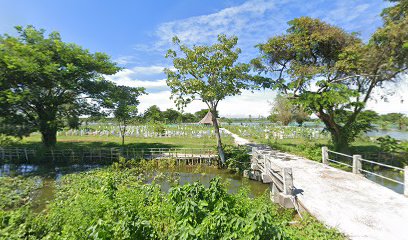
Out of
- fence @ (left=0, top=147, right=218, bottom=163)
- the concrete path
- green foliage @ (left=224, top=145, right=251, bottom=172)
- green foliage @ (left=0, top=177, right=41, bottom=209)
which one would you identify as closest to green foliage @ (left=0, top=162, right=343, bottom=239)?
the concrete path

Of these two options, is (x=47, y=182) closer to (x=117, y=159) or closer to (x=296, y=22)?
(x=117, y=159)

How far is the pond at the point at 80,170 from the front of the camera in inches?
507

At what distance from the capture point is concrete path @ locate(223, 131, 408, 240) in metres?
6.02

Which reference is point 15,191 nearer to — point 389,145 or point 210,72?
point 210,72

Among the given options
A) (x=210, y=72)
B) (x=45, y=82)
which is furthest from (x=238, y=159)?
(x=45, y=82)

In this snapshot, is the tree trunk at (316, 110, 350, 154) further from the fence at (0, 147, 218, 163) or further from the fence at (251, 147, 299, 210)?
the fence at (0, 147, 218, 163)

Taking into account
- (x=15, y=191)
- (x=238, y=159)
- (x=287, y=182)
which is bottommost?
(x=15, y=191)

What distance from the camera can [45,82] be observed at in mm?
20281

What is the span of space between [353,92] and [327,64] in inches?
188

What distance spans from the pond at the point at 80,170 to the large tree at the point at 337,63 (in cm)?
845

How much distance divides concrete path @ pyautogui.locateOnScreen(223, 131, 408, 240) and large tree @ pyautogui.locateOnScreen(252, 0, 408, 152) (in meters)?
9.04

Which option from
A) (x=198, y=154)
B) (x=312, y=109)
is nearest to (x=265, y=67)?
(x=312, y=109)

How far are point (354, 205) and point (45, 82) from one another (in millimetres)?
23674

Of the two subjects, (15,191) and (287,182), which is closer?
(287,182)
